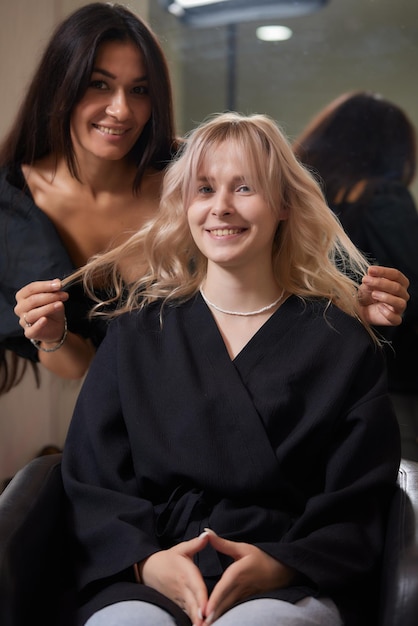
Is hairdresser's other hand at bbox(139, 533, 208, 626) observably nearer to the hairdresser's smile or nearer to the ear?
the ear

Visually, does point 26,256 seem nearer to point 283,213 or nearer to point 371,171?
point 283,213

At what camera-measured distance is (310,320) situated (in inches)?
54.9

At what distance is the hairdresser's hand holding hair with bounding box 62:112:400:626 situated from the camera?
A: 1236 millimetres

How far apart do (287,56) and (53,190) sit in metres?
0.60

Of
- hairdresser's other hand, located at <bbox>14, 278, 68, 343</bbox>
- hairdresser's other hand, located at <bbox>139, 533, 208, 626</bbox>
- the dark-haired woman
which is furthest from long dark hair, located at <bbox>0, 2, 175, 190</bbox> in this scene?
hairdresser's other hand, located at <bbox>139, 533, 208, 626</bbox>

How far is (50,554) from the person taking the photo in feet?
4.35

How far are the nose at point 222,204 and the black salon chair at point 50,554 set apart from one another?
0.51 metres

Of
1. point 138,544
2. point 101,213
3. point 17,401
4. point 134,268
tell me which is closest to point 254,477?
point 138,544

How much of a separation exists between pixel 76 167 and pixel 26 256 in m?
0.20

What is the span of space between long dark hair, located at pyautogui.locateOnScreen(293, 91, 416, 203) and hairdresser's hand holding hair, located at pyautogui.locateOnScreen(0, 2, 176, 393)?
37cm

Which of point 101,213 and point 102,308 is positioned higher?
point 101,213

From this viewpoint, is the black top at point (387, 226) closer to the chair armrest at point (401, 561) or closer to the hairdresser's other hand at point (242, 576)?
the chair armrest at point (401, 561)

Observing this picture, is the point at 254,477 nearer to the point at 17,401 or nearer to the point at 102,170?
the point at 102,170

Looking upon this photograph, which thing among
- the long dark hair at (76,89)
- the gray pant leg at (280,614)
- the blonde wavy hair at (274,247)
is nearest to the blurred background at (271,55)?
the long dark hair at (76,89)
